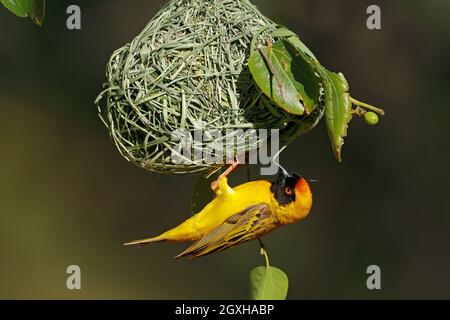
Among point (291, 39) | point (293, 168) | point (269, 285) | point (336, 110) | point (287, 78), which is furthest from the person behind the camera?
point (293, 168)

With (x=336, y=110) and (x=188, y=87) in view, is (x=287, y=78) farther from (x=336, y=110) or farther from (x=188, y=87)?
(x=188, y=87)

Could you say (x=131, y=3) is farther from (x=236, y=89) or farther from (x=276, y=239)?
(x=236, y=89)

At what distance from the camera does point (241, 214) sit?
11.3 feet

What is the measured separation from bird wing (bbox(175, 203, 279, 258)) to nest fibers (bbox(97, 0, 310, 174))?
23 centimetres

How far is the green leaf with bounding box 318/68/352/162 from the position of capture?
2936 millimetres
